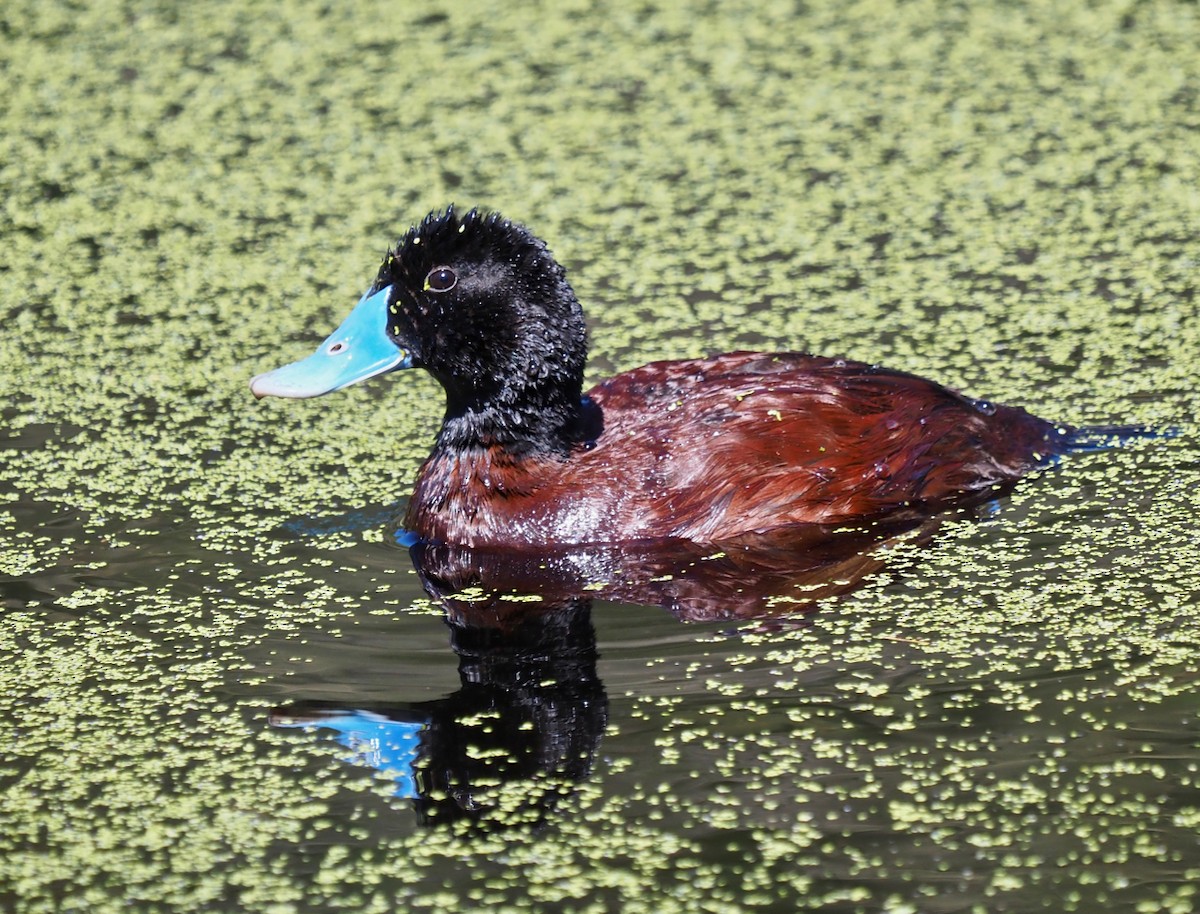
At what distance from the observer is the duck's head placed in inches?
213

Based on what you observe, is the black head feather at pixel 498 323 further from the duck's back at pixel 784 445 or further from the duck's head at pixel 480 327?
the duck's back at pixel 784 445

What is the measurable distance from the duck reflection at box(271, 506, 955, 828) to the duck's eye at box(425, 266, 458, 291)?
0.80m

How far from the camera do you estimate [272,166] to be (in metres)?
8.70

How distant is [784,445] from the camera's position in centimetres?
539

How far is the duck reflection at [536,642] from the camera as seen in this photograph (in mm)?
Answer: 4238

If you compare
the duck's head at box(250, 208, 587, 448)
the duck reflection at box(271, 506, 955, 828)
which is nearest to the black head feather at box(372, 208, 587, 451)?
the duck's head at box(250, 208, 587, 448)

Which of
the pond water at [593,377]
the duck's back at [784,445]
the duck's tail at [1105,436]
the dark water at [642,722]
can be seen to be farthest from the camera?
the duck's tail at [1105,436]

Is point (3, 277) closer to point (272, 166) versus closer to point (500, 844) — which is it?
point (272, 166)

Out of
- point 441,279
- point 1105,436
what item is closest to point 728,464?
point 441,279

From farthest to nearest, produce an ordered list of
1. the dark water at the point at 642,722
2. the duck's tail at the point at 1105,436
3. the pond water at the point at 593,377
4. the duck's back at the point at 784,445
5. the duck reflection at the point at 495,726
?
1. the duck's tail at the point at 1105,436
2. the duck's back at the point at 784,445
3. the duck reflection at the point at 495,726
4. the pond water at the point at 593,377
5. the dark water at the point at 642,722

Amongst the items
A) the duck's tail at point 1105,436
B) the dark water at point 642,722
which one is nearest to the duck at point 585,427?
the dark water at point 642,722

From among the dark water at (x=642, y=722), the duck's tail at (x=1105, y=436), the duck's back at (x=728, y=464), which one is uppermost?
the duck's back at (x=728, y=464)

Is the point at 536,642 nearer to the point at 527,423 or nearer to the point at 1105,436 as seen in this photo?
the point at 527,423

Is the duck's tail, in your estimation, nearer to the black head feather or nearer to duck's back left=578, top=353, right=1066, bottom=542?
duck's back left=578, top=353, right=1066, bottom=542
